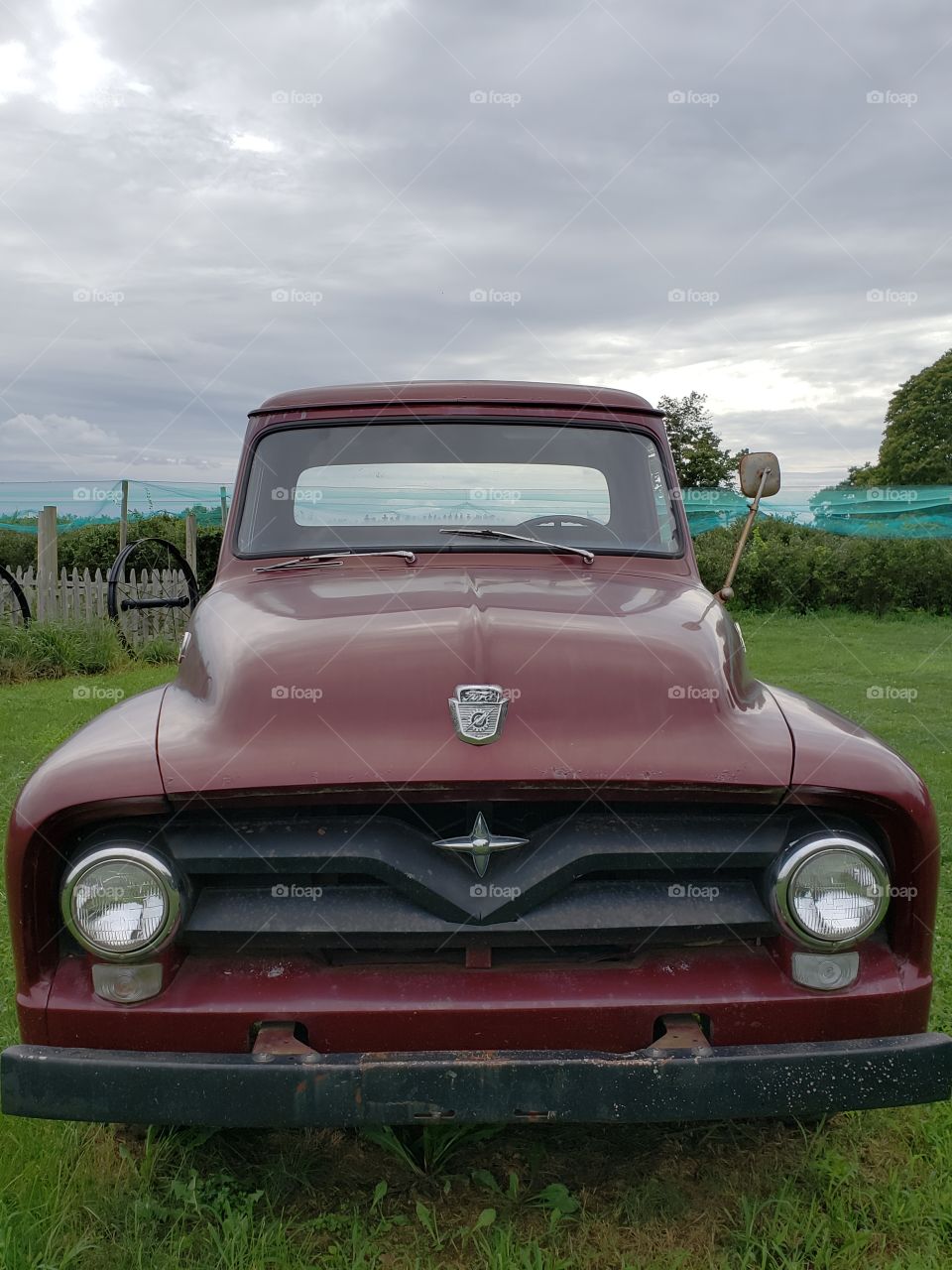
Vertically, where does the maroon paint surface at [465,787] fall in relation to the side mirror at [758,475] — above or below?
below

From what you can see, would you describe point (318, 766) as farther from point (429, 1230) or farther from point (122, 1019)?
point (429, 1230)

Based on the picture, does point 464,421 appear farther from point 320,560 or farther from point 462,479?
point 320,560

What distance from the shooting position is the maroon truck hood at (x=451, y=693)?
202 centimetres

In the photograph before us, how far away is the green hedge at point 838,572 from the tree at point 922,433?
79.6 ft

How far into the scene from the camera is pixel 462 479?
352cm

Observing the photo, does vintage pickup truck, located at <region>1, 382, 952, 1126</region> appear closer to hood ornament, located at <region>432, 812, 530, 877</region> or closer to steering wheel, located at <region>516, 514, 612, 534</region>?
hood ornament, located at <region>432, 812, 530, 877</region>

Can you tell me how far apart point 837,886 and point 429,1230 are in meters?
1.16

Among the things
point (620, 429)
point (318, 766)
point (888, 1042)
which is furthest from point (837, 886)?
point (620, 429)

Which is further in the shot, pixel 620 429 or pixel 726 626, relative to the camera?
pixel 620 429

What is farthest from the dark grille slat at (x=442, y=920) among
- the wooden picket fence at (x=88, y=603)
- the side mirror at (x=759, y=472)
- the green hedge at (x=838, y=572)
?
the green hedge at (x=838, y=572)

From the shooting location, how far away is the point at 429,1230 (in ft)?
7.45

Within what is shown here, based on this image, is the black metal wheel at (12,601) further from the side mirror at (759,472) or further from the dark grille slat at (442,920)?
the dark grille slat at (442,920)

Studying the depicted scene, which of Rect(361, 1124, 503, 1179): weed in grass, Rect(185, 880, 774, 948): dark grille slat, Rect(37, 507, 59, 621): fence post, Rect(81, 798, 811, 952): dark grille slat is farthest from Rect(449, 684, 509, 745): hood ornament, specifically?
Rect(37, 507, 59, 621): fence post

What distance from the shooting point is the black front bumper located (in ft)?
6.24
